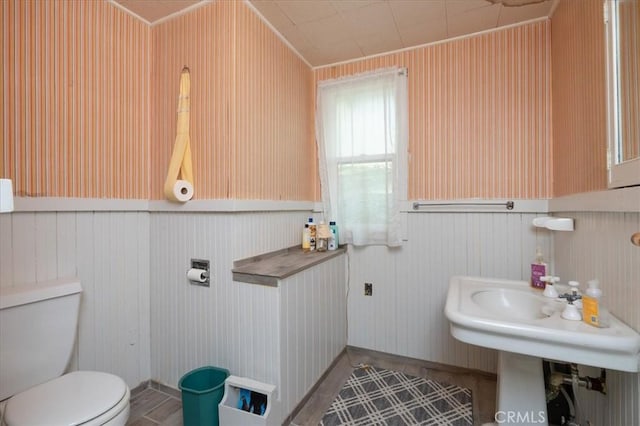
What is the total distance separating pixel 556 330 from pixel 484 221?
106 centimetres

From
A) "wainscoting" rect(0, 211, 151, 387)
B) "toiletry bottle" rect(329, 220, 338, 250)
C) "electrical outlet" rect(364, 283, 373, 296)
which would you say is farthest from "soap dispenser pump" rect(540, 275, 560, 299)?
"wainscoting" rect(0, 211, 151, 387)

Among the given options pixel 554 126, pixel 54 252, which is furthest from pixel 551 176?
pixel 54 252

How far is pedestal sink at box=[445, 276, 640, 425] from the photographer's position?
88 centimetres

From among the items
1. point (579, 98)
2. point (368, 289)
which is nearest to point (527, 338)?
point (579, 98)

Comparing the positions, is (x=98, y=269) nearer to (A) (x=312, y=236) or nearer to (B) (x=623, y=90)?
(A) (x=312, y=236)

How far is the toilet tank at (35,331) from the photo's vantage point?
1.15 metres

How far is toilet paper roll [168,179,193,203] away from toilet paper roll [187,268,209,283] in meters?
0.40

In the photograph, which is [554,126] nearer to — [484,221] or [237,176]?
[484,221]

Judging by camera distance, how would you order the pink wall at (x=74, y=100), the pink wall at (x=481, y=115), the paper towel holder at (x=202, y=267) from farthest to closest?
1. the pink wall at (x=481, y=115)
2. the paper towel holder at (x=202, y=267)
3. the pink wall at (x=74, y=100)

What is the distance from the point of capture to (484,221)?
1.89m

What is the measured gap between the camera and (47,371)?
1.24 metres

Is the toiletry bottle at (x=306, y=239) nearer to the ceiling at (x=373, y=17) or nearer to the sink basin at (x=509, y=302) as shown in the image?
the sink basin at (x=509, y=302)

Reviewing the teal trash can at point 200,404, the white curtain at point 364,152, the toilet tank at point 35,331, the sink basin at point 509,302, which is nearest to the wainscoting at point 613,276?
the sink basin at point 509,302

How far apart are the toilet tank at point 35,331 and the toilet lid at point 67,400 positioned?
0.11 m
